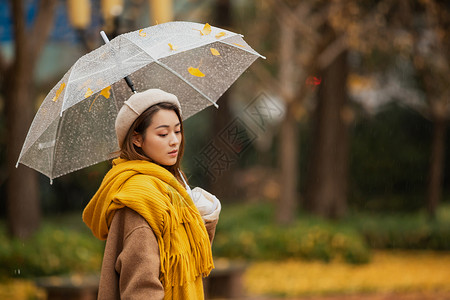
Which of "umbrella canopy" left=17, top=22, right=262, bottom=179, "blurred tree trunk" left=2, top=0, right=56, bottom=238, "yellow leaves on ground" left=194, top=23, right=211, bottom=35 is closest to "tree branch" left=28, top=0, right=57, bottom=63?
"blurred tree trunk" left=2, top=0, right=56, bottom=238

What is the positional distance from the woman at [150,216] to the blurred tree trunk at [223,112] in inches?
510

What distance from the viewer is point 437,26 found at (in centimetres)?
1151

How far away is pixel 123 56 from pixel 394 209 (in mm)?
14577

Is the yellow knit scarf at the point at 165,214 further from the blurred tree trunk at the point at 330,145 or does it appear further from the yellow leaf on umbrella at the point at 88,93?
the blurred tree trunk at the point at 330,145

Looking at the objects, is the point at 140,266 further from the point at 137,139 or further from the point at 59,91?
the point at 59,91

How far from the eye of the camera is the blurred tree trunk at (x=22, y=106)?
9680mm

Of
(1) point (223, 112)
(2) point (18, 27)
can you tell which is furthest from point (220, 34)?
(1) point (223, 112)

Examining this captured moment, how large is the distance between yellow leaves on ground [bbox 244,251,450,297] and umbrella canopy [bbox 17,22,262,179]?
19.2 ft

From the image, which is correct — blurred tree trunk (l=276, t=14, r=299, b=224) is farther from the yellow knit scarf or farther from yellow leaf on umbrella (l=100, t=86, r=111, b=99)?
the yellow knit scarf

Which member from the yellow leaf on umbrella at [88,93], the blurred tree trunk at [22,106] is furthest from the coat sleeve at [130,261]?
the blurred tree trunk at [22,106]

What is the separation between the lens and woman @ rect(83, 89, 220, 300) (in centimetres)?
277

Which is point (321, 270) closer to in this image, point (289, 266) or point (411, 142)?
point (289, 266)

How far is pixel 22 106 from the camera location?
989cm

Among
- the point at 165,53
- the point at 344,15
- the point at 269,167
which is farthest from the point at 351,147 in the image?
the point at 165,53
